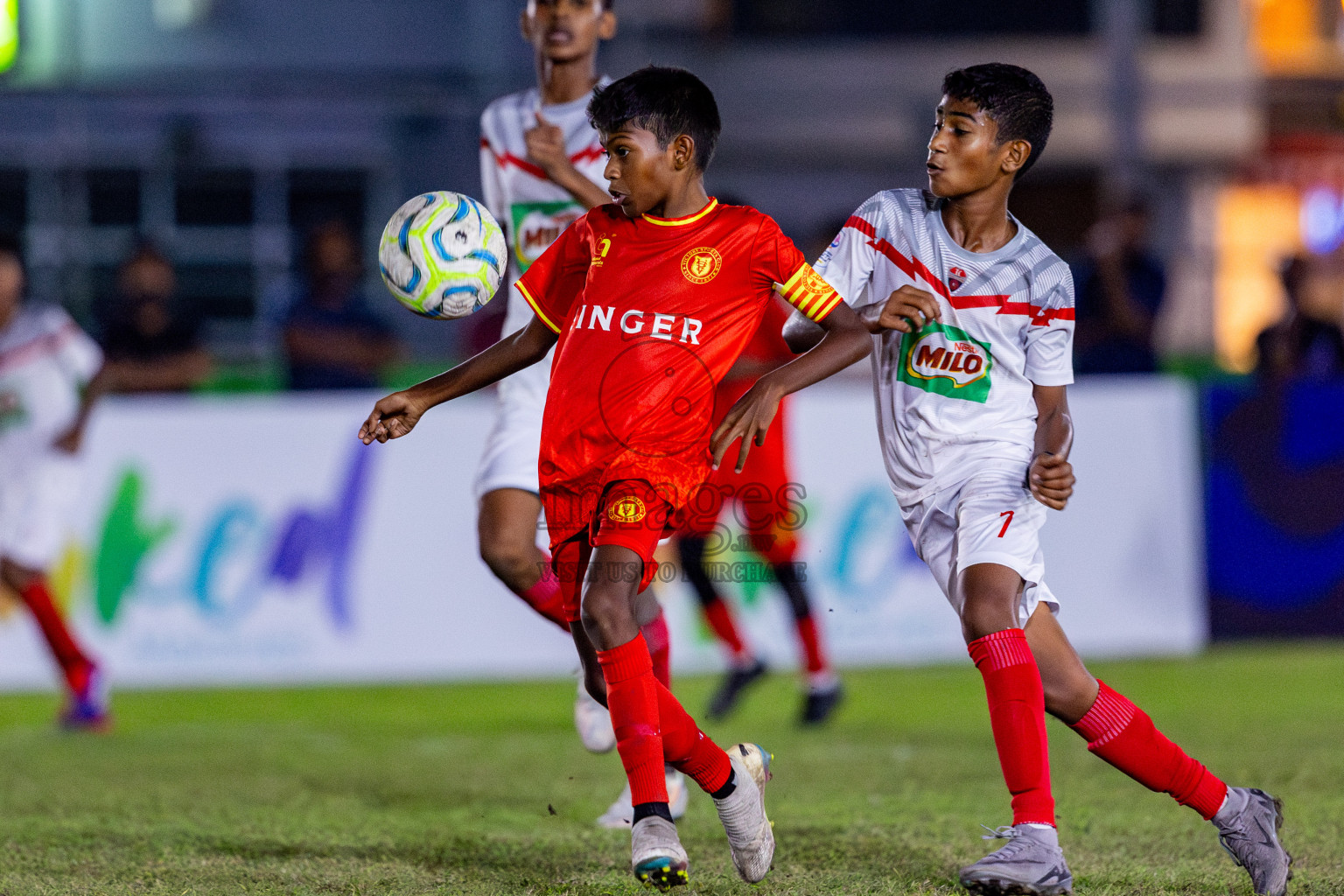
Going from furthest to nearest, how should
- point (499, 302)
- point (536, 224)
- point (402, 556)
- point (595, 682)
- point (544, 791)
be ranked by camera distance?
point (499, 302)
point (402, 556)
point (544, 791)
point (536, 224)
point (595, 682)

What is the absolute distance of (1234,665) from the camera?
7.95 meters

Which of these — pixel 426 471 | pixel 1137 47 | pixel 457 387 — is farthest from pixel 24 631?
pixel 1137 47

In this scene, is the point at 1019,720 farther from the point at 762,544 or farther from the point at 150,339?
the point at 150,339

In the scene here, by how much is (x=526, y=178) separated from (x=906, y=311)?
177 cm

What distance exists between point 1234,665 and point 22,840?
19.3ft

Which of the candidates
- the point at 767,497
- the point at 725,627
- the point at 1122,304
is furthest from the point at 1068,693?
the point at 1122,304

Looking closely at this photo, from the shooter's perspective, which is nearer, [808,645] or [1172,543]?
[808,645]

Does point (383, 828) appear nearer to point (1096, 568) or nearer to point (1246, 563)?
point (1096, 568)

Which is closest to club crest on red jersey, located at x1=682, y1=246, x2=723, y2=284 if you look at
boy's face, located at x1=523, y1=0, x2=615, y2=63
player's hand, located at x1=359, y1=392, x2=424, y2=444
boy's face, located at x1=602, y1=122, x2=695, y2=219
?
boy's face, located at x1=602, y1=122, x2=695, y2=219

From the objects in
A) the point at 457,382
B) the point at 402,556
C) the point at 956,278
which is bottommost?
the point at 402,556

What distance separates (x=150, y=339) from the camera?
28.6ft

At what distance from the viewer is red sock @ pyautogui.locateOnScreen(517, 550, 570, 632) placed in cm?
466

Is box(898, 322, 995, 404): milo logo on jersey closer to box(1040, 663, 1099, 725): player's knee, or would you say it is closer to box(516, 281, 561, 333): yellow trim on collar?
box(1040, 663, 1099, 725): player's knee

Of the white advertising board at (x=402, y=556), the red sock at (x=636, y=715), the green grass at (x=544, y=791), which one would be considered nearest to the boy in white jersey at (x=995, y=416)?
the green grass at (x=544, y=791)
